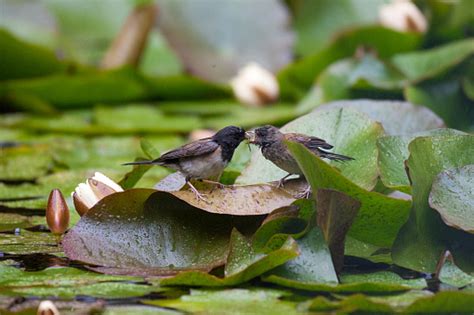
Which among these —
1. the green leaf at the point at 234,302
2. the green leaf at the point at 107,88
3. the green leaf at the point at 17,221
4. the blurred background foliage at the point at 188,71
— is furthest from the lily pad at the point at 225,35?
A: the green leaf at the point at 234,302

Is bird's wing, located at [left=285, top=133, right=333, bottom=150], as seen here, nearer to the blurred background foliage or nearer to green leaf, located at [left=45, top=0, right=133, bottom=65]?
the blurred background foliage

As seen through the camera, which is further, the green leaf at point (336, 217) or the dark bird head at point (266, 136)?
the dark bird head at point (266, 136)

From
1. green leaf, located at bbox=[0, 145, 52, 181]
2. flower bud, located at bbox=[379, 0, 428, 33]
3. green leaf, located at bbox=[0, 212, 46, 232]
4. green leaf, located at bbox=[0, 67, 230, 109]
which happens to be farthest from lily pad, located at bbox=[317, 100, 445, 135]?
green leaf, located at bbox=[0, 67, 230, 109]

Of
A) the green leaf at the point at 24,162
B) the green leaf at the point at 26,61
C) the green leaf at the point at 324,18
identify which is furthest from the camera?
the green leaf at the point at 324,18

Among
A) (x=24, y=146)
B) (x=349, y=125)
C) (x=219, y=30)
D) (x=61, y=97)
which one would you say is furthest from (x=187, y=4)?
(x=349, y=125)

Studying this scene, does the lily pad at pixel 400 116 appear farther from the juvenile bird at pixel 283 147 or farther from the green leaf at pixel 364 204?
the green leaf at pixel 364 204

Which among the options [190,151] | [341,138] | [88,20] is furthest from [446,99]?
[88,20]
